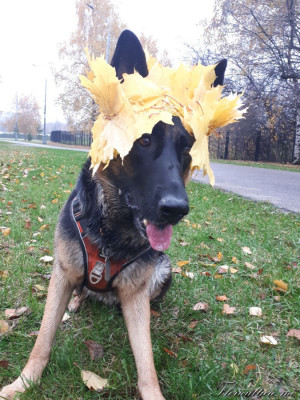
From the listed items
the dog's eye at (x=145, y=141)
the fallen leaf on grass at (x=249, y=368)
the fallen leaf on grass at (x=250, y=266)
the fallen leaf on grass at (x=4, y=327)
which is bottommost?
the fallen leaf on grass at (x=249, y=368)

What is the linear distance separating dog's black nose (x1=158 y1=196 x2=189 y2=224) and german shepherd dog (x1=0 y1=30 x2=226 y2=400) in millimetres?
11

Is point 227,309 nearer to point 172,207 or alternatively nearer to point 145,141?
point 172,207

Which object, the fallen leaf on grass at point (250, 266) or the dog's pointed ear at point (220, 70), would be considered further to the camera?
the fallen leaf on grass at point (250, 266)

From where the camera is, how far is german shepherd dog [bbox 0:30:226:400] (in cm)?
189

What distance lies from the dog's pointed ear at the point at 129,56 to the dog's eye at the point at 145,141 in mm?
470

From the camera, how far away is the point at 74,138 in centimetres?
4638

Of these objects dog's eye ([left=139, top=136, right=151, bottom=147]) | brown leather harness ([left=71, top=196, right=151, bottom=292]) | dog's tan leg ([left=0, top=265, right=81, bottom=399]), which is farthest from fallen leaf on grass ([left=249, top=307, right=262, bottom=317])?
dog's eye ([left=139, top=136, right=151, bottom=147])

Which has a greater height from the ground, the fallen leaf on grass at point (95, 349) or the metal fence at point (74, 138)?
the metal fence at point (74, 138)

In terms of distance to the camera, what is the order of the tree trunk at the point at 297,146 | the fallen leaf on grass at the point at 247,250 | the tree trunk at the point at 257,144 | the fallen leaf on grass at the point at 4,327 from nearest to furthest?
the fallen leaf on grass at the point at 4,327 → the fallen leaf on grass at the point at 247,250 → the tree trunk at the point at 297,146 → the tree trunk at the point at 257,144

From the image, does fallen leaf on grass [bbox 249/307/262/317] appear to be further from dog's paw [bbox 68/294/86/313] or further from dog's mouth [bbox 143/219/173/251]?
dog's paw [bbox 68/294/86/313]

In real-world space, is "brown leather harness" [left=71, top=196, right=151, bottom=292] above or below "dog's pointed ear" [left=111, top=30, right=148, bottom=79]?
below

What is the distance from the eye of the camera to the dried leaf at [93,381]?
1.86 metres

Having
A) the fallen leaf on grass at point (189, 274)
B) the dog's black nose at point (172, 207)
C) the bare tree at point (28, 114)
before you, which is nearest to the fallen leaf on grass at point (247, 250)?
the fallen leaf on grass at point (189, 274)

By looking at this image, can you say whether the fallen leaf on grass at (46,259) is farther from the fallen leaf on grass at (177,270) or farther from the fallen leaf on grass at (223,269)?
the fallen leaf on grass at (223,269)
